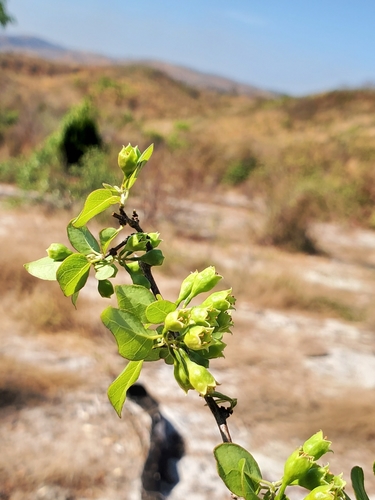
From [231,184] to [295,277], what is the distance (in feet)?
24.8

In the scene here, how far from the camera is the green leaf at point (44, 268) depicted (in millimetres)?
557

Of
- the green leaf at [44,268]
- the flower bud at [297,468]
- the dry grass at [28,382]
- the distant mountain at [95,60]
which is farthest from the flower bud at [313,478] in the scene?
the distant mountain at [95,60]

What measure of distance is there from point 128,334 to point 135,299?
2.0 inches

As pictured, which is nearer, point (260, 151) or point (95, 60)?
point (260, 151)

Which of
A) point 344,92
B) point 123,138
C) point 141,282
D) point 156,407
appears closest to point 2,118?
point 123,138

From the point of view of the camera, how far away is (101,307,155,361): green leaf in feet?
1.45

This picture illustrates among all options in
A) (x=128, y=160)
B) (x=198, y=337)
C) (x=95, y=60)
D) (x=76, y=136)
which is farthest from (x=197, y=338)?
(x=95, y=60)

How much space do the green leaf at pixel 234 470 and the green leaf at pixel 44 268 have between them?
10.1 inches

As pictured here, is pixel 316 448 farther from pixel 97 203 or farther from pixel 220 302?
pixel 97 203

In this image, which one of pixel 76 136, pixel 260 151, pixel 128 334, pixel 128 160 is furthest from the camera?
pixel 260 151

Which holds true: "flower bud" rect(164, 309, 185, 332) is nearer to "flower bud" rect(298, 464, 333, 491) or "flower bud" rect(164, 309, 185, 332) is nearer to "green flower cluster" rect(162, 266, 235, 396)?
"green flower cluster" rect(162, 266, 235, 396)

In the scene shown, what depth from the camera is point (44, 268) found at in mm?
571

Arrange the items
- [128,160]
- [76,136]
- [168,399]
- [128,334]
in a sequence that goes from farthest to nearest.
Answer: [76,136]
[168,399]
[128,160]
[128,334]

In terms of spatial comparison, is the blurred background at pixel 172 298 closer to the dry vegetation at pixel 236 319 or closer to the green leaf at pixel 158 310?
the dry vegetation at pixel 236 319
